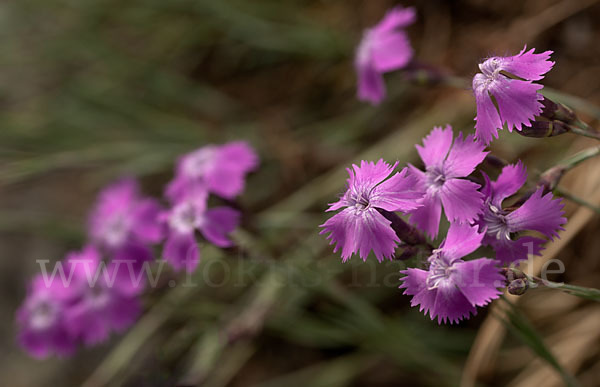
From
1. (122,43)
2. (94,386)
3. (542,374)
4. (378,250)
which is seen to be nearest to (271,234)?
(94,386)

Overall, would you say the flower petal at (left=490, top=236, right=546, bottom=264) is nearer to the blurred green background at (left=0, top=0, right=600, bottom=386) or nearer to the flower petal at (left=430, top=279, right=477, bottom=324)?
the flower petal at (left=430, top=279, right=477, bottom=324)

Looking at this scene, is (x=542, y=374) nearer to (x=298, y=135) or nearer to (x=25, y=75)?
(x=298, y=135)

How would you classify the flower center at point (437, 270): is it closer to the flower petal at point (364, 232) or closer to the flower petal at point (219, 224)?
the flower petal at point (364, 232)

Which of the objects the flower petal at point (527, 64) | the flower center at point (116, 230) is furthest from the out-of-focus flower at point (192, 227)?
the flower petal at point (527, 64)

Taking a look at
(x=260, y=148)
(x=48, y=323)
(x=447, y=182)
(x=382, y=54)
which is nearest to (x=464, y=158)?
(x=447, y=182)

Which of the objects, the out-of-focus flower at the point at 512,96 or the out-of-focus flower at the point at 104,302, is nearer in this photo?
the out-of-focus flower at the point at 512,96

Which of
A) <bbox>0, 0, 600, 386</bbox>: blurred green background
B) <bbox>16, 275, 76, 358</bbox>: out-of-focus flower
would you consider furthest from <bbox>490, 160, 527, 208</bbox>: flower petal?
<bbox>16, 275, 76, 358</bbox>: out-of-focus flower

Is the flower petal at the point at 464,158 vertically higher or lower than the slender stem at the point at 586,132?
lower
